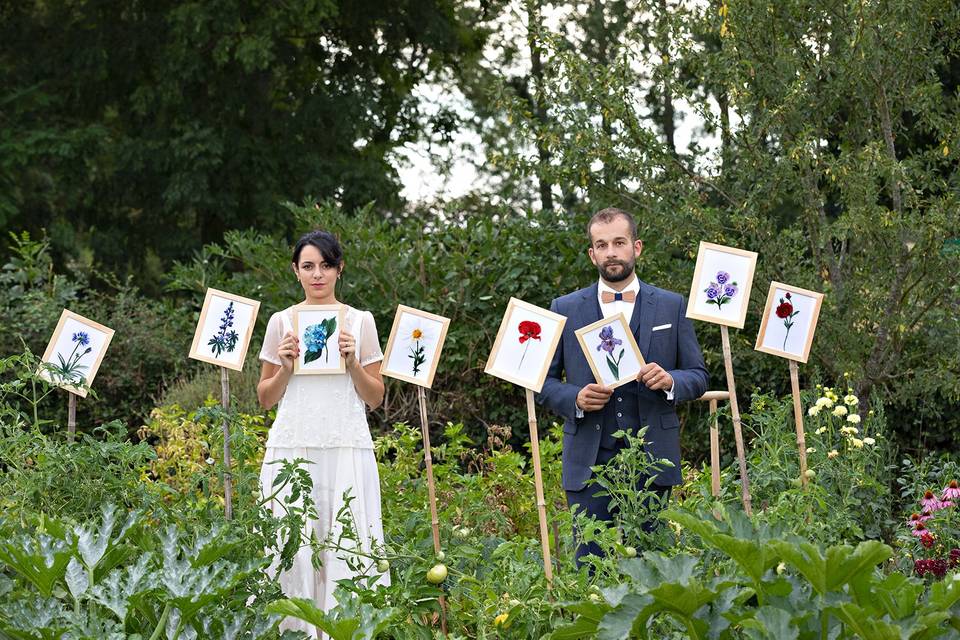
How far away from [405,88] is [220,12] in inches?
142

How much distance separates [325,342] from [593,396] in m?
0.95

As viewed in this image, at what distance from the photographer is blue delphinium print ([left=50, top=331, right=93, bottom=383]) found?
13.0ft

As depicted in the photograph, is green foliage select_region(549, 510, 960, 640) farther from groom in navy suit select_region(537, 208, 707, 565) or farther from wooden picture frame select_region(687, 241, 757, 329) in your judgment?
wooden picture frame select_region(687, 241, 757, 329)

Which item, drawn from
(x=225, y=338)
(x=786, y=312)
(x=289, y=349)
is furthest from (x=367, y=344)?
(x=786, y=312)

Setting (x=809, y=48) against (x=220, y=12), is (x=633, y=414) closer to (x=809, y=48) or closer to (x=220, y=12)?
(x=809, y=48)

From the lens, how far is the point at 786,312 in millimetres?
3900

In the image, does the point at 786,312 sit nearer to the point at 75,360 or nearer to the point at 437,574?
the point at 437,574

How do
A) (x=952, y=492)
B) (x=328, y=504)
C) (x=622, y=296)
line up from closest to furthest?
(x=622, y=296) → (x=328, y=504) → (x=952, y=492)

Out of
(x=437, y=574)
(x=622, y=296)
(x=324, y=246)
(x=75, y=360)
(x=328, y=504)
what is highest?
(x=324, y=246)

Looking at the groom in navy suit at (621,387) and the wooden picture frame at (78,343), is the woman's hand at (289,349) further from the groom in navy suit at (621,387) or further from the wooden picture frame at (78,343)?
the groom in navy suit at (621,387)

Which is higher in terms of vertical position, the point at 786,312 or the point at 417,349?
the point at 786,312

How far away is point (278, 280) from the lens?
7.82m

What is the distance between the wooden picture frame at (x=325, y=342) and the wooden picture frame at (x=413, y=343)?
0.61ft

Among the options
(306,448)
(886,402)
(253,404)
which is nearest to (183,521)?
(306,448)
